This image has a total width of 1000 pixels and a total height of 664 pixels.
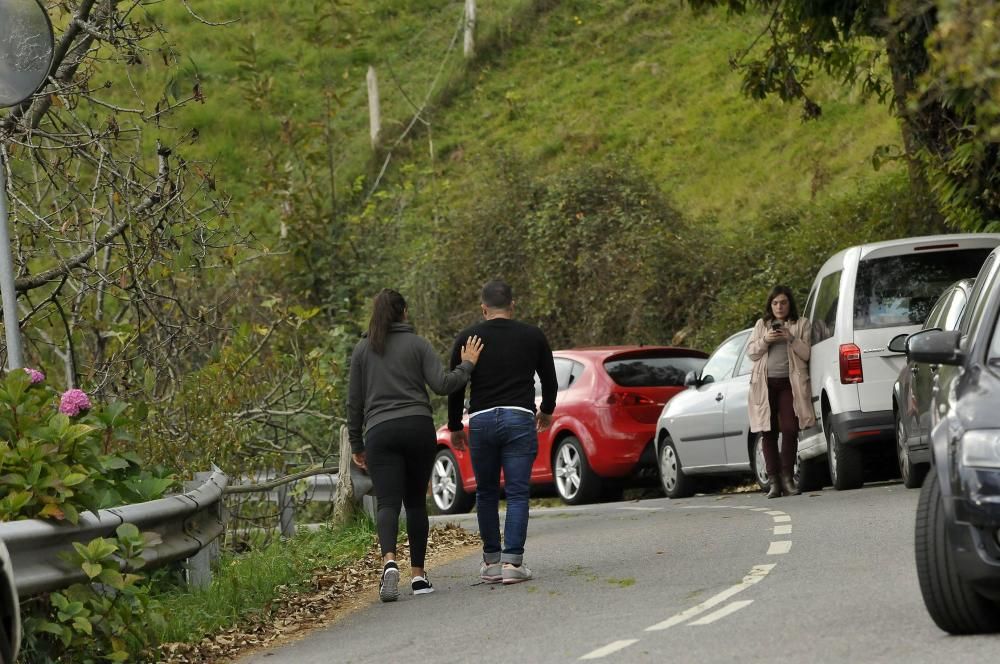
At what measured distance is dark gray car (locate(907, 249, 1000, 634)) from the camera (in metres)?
7.29

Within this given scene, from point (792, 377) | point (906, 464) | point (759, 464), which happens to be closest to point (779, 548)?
point (906, 464)

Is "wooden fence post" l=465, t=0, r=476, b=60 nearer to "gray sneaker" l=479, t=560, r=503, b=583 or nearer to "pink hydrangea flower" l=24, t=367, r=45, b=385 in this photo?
"gray sneaker" l=479, t=560, r=503, b=583

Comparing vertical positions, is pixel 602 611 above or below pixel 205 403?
below

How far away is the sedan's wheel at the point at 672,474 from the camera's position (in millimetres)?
19156

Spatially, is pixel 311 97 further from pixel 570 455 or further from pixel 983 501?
pixel 983 501

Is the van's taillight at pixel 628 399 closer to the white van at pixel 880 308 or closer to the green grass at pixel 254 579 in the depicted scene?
the white van at pixel 880 308

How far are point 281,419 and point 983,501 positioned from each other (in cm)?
1311

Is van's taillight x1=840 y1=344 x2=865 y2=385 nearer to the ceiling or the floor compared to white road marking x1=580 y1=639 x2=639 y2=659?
nearer to the ceiling

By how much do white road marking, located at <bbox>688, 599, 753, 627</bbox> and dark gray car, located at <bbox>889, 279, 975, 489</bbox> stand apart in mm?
4159

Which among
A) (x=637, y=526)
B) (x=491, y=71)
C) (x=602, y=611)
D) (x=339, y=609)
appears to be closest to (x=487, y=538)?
(x=339, y=609)

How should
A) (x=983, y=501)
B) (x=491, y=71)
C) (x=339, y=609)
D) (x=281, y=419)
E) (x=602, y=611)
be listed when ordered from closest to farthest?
1. (x=983, y=501)
2. (x=602, y=611)
3. (x=339, y=609)
4. (x=281, y=419)
5. (x=491, y=71)

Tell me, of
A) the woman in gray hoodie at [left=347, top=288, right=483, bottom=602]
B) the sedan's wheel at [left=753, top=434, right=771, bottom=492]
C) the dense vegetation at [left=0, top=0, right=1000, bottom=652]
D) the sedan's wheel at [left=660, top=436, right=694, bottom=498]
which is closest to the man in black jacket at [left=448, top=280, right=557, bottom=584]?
the woman in gray hoodie at [left=347, top=288, right=483, bottom=602]

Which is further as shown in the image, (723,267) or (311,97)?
(311,97)

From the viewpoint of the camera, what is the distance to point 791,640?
7.96m
